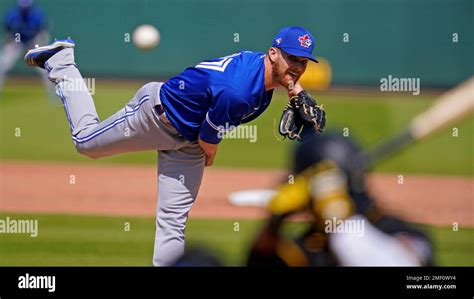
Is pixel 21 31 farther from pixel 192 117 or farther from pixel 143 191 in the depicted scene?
pixel 192 117

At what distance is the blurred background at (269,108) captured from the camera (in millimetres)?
10023

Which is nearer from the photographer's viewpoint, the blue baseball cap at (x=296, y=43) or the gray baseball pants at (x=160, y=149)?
the blue baseball cap at (x=296, y=43)

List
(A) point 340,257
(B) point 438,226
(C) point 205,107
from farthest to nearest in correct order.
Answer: (B) point 438,226, (C) point 205,107, (A) point 340,257

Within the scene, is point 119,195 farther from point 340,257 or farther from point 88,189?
point 340,257

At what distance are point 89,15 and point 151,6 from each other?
4.85 ft

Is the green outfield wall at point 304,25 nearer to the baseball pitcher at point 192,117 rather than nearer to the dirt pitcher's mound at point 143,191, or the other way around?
the dirt pitcher's mound at point 143,191

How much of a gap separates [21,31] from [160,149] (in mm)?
13165

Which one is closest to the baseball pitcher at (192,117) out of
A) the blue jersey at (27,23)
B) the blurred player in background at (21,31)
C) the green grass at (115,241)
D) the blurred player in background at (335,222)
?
the green grass at (115,241)

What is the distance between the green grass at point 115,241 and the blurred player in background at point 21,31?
9.47 meters

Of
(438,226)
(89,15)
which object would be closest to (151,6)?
(89,15)

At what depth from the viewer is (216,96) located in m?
5.11

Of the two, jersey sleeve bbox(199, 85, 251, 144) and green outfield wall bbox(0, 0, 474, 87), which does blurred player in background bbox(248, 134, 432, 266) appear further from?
green outfield wall bbox(0, 0, 474, 87)

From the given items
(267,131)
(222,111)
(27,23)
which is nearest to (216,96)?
(222,111)

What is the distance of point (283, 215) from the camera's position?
2758mm
